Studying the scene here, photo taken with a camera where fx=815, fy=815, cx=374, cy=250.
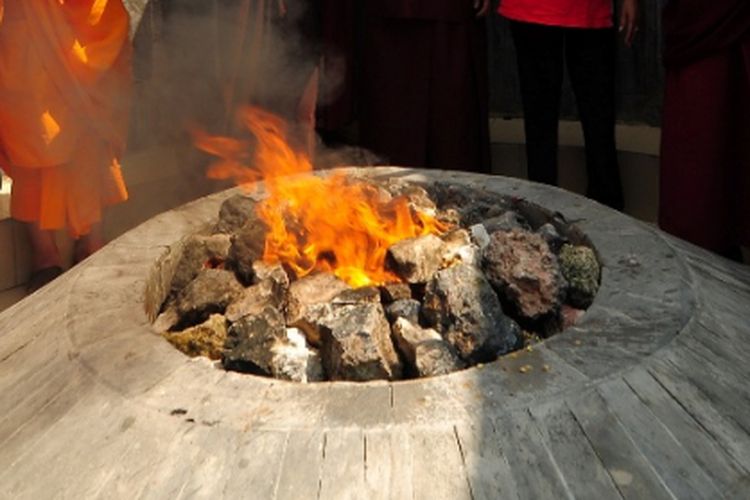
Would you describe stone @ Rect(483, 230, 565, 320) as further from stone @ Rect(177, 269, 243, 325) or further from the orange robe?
the orange robe

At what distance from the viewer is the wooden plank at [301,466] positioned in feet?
5.19

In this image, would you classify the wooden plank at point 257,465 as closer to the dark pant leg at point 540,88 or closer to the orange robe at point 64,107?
the orange robe at point 64,107

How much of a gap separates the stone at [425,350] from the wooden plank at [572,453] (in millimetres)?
359

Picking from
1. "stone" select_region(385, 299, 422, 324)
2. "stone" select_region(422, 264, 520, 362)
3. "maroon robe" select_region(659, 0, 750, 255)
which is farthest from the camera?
"maroon robe" select_region(659, 0, 750, 255)

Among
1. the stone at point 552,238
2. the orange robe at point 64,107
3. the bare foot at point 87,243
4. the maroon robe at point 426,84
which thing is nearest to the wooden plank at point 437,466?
the stone at point 552,238

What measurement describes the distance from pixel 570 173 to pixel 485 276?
10.2ft

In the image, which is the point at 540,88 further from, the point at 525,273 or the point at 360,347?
the point at 360,347

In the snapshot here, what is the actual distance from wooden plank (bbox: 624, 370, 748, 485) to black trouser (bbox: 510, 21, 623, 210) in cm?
297

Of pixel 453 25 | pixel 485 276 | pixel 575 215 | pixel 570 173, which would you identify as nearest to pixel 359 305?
pixel 485 276

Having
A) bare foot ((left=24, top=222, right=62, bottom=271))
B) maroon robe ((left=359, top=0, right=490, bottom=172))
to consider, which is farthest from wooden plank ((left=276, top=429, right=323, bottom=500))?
maroon robe ((left=359, top=0, right=490, bottom=172))

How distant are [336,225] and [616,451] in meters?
1.33

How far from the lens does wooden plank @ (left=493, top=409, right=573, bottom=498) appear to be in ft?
5.22

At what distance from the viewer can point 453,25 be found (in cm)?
484

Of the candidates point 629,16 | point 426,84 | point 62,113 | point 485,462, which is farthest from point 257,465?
point 426,84
